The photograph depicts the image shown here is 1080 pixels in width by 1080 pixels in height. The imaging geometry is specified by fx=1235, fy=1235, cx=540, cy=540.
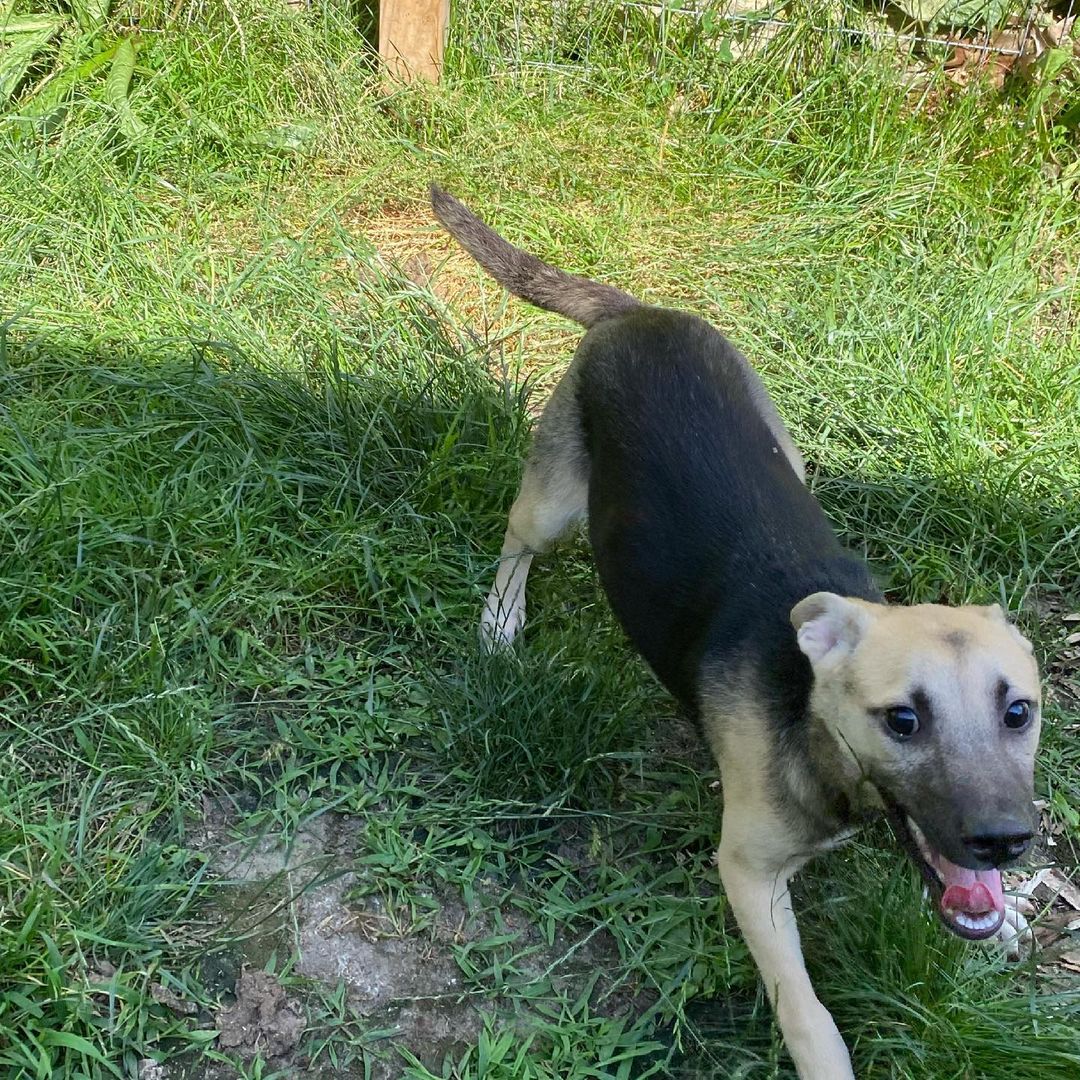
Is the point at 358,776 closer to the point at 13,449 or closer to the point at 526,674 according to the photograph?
the point at 526,674

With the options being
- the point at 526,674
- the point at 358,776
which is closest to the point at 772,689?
the point at 526,674

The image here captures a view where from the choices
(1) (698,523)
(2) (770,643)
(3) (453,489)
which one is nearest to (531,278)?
(3) (453,489)

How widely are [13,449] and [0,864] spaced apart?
1575 millimetres

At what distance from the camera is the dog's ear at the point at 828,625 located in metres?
2.74

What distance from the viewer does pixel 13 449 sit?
409cm

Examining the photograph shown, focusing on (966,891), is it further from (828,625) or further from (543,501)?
(543,501)

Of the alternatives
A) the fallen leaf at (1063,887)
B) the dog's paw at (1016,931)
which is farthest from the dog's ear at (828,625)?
the fallen leaf at (1063,887)

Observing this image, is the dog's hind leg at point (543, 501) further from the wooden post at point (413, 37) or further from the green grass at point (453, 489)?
the wooden post at point (413, 37)

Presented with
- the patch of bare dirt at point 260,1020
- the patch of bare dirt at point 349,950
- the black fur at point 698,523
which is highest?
the black fur at point 698,523

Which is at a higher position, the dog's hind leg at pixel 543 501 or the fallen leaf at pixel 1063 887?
the dog's hind leg at pixel 543 501

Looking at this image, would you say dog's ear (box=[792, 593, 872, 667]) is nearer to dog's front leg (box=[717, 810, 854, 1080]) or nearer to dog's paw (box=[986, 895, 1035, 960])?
dog's front leg (box=[717, 810, 854, 1080])

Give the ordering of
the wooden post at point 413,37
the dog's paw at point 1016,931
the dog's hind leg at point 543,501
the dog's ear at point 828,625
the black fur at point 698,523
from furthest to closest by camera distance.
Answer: the wooden post at point 413,37 < the dog's hind leg at point 543,501 < the dog's paw at point 1016,931 < the black fur at point 698,523 < the dog's ear at point 828,625

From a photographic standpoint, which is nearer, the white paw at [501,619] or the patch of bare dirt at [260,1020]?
the patch of bare dirt at [260,1020]

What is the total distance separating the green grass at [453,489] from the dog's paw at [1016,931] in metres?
0.14
